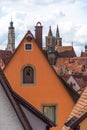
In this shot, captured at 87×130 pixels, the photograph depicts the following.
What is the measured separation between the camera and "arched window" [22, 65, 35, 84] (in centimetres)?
2177

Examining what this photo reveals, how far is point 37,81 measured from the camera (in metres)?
21.7

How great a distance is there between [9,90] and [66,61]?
116911mm

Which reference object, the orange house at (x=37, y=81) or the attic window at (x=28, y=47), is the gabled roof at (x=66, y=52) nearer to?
the orange house at (x=37, y=81)

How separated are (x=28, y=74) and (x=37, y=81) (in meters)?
0.59

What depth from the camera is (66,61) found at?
5098 inches

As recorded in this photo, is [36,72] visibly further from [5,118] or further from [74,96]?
[5,118]

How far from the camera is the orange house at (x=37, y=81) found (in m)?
21.5

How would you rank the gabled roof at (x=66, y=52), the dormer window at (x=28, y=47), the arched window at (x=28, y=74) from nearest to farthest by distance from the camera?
the dormer window at (x=28, y=47)
the arched window at (x=28, y=74)
the gabled roof at (x=66, y=52)

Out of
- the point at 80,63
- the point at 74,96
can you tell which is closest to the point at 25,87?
the point at 74,96

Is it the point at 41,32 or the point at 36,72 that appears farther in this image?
the point at 41,32

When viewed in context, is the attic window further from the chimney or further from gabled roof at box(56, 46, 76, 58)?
gabled roof at box(56, 46, 76, 58)

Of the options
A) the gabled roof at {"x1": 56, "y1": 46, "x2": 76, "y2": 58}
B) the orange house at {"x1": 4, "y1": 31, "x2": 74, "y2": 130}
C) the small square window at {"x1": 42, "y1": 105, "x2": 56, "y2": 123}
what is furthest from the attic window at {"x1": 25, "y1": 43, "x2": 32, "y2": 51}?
the gabled roof at {"x1": 56, "y1": 46, "x2": 76, "y2": 58}

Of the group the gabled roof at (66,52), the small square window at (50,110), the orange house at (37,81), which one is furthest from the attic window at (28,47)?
the gabled roof at (66,52)

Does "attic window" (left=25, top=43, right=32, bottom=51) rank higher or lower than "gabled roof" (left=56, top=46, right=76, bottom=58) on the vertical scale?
higher
